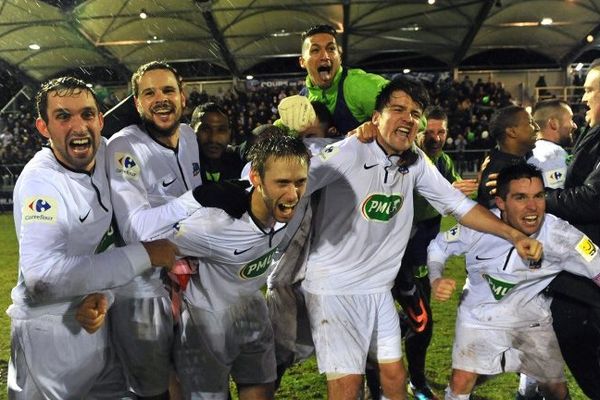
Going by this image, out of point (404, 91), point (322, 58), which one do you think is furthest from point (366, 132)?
point (322, 58)

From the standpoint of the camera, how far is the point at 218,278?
307 centimetres

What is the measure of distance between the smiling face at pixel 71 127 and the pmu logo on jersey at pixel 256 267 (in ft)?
3.04

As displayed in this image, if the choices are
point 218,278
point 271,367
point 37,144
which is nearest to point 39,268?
point 218,278

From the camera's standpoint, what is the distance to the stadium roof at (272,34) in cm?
2112

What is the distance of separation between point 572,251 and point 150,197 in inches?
89.9

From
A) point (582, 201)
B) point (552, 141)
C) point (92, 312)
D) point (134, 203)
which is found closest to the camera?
point (92, 312)

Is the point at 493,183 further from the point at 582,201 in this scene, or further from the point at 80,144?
the point at 80,144

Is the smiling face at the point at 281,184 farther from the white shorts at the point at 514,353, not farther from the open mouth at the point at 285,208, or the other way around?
the white shorts at the point at 514,353

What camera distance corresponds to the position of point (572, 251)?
329 cm

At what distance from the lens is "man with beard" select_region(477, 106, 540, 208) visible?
4086 mm

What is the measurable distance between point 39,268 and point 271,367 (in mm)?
1423

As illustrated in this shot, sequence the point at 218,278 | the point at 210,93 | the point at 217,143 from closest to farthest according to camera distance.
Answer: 1. the point at 218,278
2. the point at 217,143
3. the point at 210,93

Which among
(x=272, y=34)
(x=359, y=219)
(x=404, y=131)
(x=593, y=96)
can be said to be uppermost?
(x=272, y=34)

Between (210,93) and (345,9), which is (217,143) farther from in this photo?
(210,93)
